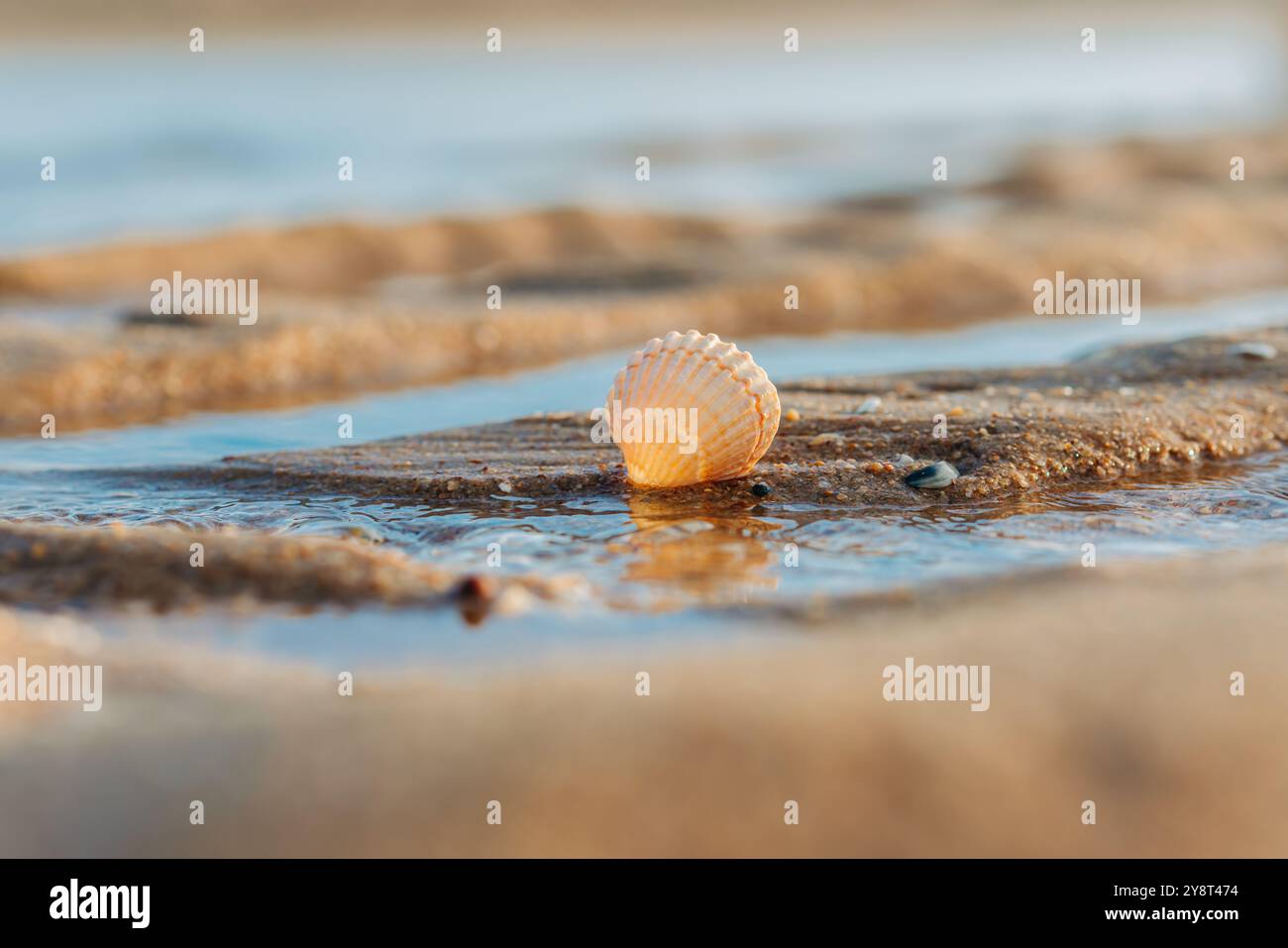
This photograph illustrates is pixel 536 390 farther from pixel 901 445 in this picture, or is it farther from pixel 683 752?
pixel 683 752

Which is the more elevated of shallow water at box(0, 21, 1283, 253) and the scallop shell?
shallow water at box(0, 21, 1283, 253)

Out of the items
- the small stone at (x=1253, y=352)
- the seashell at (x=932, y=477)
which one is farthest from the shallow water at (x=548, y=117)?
the seashell at (x=932, y=477)

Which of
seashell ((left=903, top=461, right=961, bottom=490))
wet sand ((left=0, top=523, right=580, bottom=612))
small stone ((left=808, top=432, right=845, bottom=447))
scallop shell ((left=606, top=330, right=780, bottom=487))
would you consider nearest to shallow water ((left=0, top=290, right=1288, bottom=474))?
wet sand ((left=0, top=523, right=580, bottom=612))

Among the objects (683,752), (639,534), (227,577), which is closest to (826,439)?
(639,534)

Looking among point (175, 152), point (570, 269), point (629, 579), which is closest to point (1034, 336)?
point (570, 269)

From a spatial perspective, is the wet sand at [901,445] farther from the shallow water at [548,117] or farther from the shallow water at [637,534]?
the shallow water at [548,117]

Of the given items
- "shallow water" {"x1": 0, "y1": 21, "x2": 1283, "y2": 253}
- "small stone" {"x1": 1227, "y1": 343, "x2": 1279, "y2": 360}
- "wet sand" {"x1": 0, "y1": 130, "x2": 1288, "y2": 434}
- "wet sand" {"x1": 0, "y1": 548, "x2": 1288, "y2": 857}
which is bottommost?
"wet sand" {"x1": 0, "y1": 548, "x2": 1288, "y2": 857}

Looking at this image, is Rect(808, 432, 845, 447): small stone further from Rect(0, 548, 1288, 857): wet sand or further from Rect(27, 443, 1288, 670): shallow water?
Rect(0, 548, 1288, 857): wet sand
